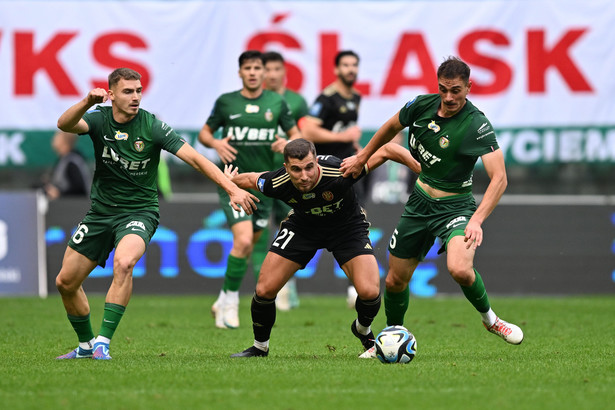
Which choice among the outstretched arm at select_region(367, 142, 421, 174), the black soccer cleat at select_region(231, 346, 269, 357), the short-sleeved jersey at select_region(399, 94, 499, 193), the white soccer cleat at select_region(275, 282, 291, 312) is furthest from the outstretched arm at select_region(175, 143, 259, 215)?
the white soccer cleat at select_region(275, 282, 291, 312)

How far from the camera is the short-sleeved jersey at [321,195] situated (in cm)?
837

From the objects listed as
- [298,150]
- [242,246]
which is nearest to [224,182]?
[298,150]

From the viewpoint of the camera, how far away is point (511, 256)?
609 inches

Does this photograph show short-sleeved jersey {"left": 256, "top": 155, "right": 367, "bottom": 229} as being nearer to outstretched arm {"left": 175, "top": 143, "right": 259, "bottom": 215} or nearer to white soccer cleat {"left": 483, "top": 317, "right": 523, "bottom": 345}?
outstretched arm {"left": 175, "top": 143, "right": 259, "bottom": 215}

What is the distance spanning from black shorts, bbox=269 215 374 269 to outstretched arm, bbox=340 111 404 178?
0.53 m

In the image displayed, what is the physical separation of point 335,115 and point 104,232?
5031 mm

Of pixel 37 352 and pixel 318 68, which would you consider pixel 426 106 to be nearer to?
pixel 37 352

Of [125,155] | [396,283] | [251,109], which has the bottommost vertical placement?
[396,283]

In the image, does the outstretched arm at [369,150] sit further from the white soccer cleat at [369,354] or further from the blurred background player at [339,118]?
the blurred background player at [339,118]

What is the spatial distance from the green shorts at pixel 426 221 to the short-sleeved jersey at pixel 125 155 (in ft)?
6.58

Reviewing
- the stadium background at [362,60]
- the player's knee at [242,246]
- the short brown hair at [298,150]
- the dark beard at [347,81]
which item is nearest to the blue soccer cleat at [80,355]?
the short brown hair at [298,150]

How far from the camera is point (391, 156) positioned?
28.6 feet

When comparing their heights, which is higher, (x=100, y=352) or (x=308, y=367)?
(x=308, y=367)

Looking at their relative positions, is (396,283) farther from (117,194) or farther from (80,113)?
(80,113)
